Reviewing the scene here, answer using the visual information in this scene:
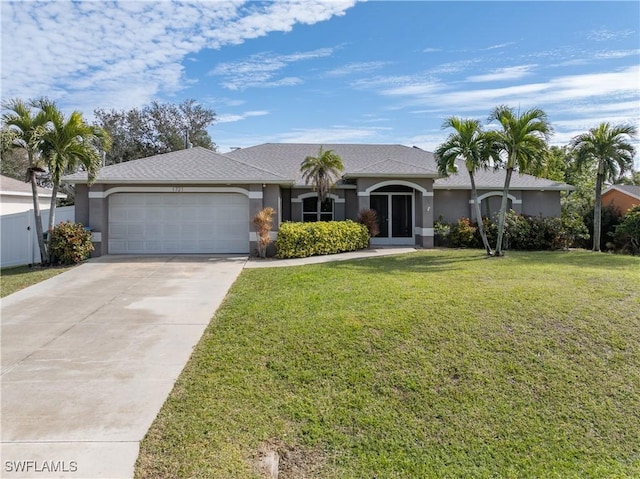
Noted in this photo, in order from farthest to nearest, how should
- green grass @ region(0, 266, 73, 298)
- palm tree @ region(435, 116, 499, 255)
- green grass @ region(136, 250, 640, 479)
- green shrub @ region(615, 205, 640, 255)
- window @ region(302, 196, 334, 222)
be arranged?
window @ region(302, 196, 334, 222) → green shrub @ region(615, 205, 640, 255) → palm tree @ region(435, 116, 499, 255) → green grass @ region(0, 266, 73, 298) → green grass @ region(136, 250, 640, 479)

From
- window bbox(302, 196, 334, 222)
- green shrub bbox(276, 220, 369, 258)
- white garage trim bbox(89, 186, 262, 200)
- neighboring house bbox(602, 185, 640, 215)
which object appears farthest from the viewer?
neighboring house bbox(602, 185, 640, 215)

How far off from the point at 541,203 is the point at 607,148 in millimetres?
4091

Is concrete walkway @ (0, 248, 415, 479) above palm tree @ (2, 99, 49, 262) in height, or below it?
below

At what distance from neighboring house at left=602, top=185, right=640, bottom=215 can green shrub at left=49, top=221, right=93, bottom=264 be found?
85.7 ft

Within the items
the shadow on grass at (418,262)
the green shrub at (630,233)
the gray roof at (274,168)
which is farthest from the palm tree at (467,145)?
the green shrub at (630,233)

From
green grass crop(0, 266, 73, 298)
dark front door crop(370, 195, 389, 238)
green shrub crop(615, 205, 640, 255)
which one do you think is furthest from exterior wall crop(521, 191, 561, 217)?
green grass crop(0, 266, 73, 298)

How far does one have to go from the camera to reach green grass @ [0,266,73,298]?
10.3 meters

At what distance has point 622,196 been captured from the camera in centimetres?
2431

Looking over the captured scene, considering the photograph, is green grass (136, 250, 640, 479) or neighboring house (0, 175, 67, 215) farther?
neighboring house (0, 175, 67, 215)

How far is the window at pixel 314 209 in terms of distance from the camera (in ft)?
65.1

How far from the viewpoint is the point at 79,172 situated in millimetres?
14797

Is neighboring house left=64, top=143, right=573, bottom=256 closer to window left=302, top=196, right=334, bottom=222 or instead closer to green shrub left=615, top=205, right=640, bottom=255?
window left=302, top=196, right=334, bottom=222

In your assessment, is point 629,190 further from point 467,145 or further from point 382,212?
point 467,145
